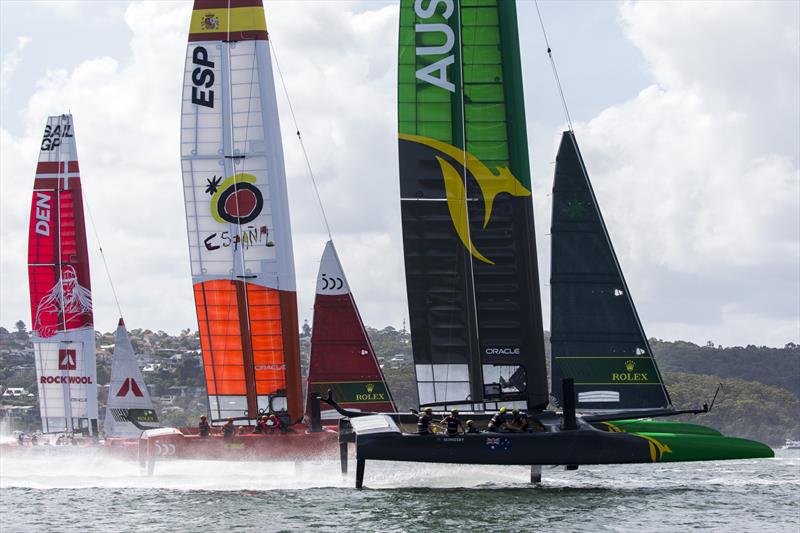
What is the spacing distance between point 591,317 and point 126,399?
18629mm

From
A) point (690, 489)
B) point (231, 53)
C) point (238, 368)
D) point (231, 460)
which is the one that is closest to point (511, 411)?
point (690, 489)

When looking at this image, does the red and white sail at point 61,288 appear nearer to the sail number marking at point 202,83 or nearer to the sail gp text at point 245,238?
the sail gp text at point 245,238

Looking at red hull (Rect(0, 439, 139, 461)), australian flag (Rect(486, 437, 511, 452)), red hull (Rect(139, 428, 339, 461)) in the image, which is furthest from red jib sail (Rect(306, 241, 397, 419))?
australian flag (Rect(486, 437, 511, 452))

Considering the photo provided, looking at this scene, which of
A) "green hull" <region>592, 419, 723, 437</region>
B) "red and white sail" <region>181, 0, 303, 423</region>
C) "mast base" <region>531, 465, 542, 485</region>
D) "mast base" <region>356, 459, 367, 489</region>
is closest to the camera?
"mast base" <region>356, 459, 367, 489</region>

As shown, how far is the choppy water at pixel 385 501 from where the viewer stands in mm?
22594

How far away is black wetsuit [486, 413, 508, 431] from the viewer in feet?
83.5

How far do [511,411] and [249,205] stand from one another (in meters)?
9.93

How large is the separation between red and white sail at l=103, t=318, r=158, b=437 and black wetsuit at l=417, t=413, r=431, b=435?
60.3 feet

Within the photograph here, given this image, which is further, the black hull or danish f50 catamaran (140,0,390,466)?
danish f50 catamaran (140,0,390,466)

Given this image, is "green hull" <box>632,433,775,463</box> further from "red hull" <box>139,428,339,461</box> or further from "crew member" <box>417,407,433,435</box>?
"red hull" <box>139,428,339,461</box>

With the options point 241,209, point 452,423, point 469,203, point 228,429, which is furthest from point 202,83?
point 452,423

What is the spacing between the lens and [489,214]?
27609 mm

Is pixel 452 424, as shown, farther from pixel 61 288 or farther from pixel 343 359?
pixel 61 288

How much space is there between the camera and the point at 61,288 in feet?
144
